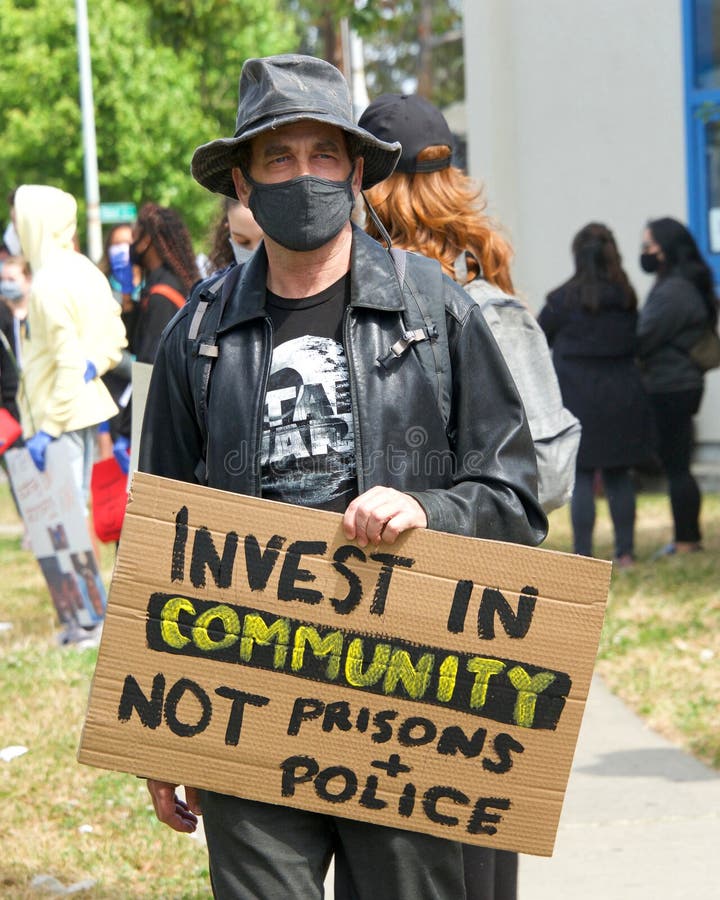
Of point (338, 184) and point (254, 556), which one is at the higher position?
point (338, 184)

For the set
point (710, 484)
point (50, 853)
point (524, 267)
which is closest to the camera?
point (50, 853)

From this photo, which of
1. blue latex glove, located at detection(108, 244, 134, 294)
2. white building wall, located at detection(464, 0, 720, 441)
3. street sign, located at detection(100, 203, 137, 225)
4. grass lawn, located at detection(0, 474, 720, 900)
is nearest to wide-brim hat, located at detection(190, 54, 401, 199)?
grass lawn, located at detection(0, 474, 720, 900)

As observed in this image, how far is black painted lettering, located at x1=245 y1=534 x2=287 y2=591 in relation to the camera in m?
2.60

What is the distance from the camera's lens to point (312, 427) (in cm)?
271

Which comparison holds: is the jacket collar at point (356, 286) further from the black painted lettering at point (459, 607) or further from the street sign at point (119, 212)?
the street sign at point (119, 212)

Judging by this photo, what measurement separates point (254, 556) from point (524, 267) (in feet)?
39.0

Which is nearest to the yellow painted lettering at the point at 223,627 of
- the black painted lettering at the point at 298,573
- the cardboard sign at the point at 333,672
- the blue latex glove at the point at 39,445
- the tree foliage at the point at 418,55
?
the cardboard sign at the point at 333,672

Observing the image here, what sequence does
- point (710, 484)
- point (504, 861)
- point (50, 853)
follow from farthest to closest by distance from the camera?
point (710, 484) → point (50, 853) → point (504, 861)

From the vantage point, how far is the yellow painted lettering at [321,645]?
2.61 m

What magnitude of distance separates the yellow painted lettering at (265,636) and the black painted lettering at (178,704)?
0.11 metres

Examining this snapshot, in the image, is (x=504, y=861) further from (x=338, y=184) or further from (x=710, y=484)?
(x=710, y=484)

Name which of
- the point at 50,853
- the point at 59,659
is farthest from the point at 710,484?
the point at 50,853

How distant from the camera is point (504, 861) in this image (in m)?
3.46

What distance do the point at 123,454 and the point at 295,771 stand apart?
4.58m
